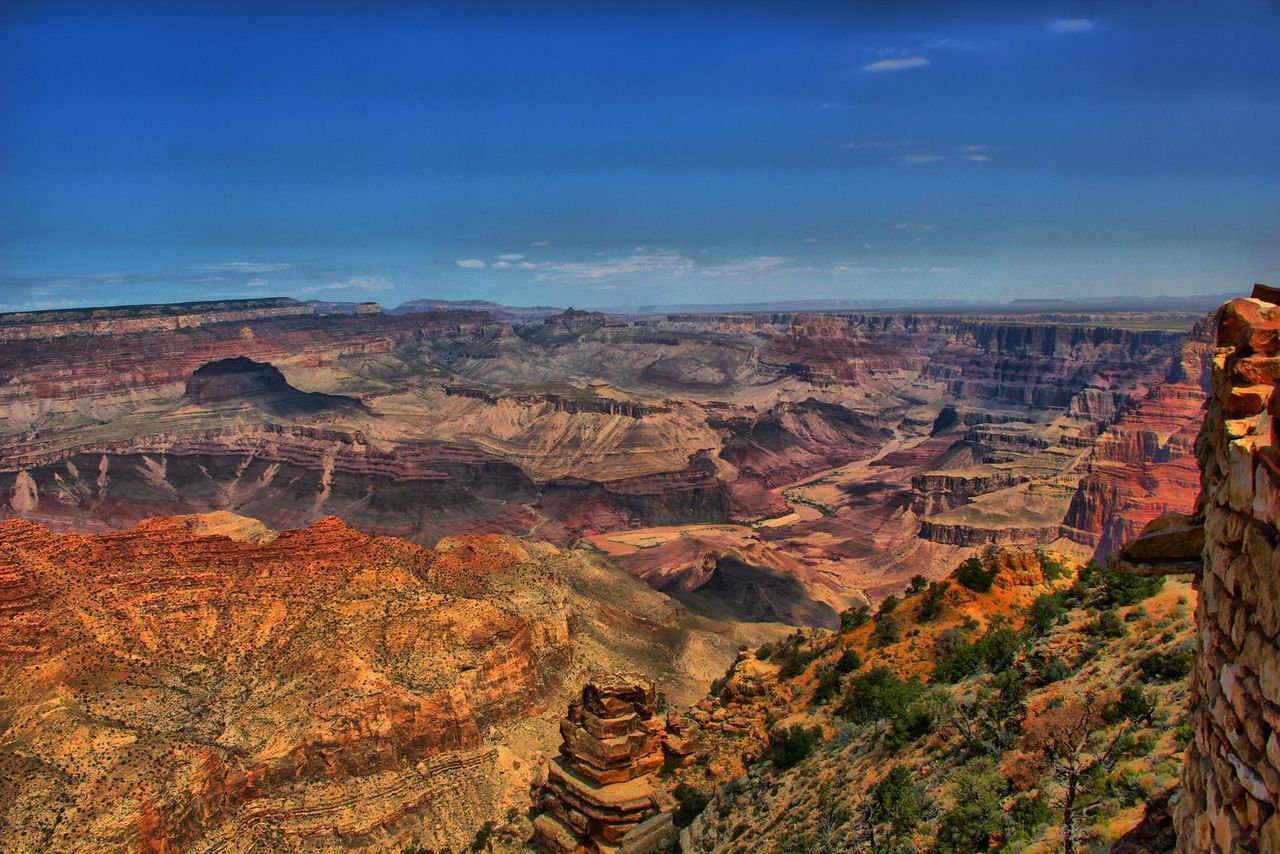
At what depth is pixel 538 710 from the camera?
151 ft

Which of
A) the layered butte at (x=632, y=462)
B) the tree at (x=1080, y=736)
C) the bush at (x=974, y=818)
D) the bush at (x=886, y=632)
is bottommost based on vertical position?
the layered butte at (x=632, y=462)

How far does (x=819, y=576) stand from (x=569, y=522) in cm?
4129

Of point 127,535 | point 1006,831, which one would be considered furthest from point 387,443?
point 1006,831

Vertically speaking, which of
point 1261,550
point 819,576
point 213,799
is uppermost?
point 1261,550

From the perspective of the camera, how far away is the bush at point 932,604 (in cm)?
2984

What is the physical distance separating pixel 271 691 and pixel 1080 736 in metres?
35.3

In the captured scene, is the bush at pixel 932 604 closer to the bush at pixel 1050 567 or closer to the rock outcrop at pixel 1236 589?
the bush at pixel 1050 567

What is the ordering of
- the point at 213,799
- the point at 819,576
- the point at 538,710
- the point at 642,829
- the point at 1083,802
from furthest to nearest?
the point at 819,576
the point at 538,710
the point at 213,799
the point at 642,829
the point at 1083,802

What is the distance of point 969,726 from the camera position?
19078 mm

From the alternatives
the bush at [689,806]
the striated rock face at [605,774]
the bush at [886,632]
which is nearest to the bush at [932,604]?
the bush at [886,632]

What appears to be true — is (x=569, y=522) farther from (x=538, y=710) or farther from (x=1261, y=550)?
(x=1261, y=550)

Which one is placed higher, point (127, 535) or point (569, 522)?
point (127, 535)

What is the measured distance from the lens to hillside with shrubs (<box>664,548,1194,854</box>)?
14125mm

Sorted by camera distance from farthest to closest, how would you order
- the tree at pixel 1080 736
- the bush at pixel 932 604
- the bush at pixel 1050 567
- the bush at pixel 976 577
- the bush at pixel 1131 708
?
the bush at pixel 1050 567 < the bush at pixel 976 577 < the bush at pixel 932 604 < the bush at pixel 1131 708 < the tree at pixel 1080 736
